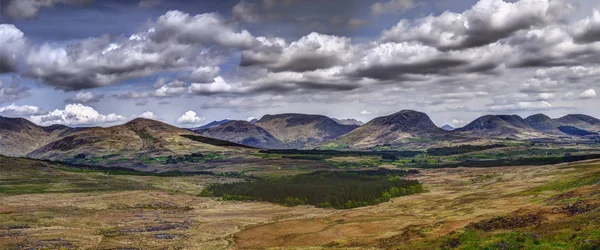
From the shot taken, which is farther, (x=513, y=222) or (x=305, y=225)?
(x=305, y=225)

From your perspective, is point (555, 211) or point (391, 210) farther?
point (391, 210)

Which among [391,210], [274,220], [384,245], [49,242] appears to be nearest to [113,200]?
[274,220]

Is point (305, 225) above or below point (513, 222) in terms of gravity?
below

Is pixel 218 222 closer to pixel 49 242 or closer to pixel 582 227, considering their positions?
pixel 49 242

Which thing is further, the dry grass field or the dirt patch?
the dirt patch

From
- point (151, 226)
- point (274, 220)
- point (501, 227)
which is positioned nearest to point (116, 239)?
point (151, 226)

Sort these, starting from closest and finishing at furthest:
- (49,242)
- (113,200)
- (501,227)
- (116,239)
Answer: (501,227), (49,242), (116,239), (113,200)

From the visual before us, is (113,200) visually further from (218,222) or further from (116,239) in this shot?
(116,239)

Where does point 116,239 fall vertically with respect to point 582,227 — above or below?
below

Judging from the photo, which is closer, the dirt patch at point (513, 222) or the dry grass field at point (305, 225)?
the dry grass field at point (305, 225)

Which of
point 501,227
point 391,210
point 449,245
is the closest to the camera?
point 449,245
